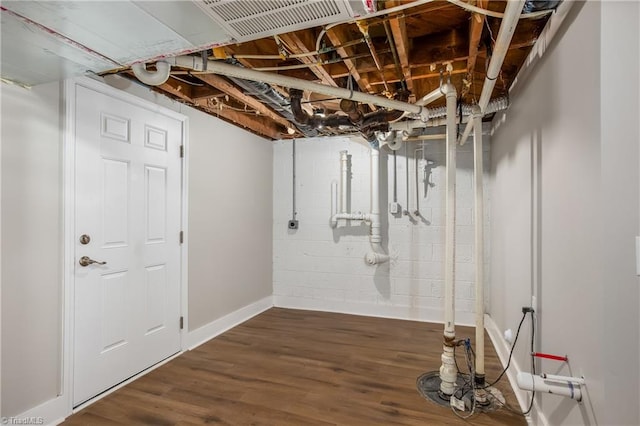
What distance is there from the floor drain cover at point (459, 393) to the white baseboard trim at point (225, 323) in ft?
6.99

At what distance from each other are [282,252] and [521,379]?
3.48 meters

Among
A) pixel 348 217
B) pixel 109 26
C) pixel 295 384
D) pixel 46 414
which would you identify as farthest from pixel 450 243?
pixel 46 414

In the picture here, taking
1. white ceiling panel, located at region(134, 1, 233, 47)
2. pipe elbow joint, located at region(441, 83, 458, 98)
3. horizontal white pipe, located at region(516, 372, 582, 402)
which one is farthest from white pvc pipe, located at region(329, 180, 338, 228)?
horizontal white pipe, located at region(516, 372, 582, 402)

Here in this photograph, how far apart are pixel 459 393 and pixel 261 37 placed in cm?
262

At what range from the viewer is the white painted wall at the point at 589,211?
3.78ft

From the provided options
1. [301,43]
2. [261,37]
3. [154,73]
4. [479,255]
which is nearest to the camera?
[261,37]

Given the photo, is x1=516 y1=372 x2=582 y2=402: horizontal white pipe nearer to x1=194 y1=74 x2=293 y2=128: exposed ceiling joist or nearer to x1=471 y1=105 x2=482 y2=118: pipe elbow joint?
x1=471 y1=105 x2=482 y2=118: pipe elbow joint

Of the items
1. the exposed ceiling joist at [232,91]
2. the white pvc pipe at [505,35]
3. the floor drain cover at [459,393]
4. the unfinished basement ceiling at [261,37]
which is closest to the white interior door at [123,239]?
the unfinished basement ceiling at [261,37]

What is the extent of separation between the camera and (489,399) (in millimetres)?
2219

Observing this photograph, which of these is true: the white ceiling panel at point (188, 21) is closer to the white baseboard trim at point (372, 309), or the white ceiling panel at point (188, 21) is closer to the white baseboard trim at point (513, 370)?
the white baseboard trim at point (513, 370)

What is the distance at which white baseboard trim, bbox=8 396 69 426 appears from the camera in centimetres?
182

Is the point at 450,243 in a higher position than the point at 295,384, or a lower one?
higher

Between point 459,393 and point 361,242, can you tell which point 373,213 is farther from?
point 459,393

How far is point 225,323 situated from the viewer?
3596mm
